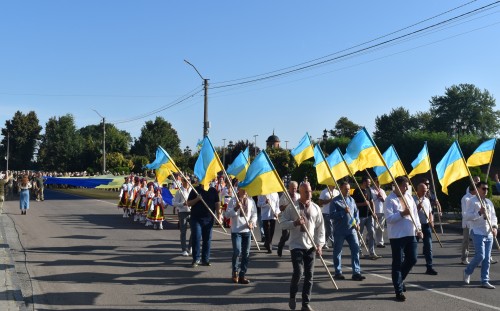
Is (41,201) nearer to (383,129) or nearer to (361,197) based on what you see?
(361,197)

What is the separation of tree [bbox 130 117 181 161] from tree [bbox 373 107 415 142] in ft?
103

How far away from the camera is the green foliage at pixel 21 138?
91812 mm

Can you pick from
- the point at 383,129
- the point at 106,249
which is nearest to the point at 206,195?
the point at 106,249

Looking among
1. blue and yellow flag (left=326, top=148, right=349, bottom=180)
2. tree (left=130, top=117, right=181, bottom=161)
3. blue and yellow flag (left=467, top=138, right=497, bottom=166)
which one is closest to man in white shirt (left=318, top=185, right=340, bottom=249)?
blue and yellow flag (left=326, top=148, right=349, bottom=180)

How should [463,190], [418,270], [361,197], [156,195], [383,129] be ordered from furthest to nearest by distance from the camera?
[383,129]
[463,190]
[156,195]
[361,197]
[418,270]

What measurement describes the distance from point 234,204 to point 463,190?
14.3 metres

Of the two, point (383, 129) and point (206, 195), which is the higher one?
point (383, 129)

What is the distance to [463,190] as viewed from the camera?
858 inches

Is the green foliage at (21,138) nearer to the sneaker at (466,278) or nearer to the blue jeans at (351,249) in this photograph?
the blue jeans at (351,249)

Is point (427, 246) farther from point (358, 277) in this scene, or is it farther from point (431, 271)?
point (358, 277)

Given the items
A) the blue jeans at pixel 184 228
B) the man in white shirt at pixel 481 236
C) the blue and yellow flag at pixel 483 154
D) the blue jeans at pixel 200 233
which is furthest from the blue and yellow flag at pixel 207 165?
the blue and yellow flag at pixel 483 154

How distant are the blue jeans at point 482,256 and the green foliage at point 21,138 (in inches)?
3540

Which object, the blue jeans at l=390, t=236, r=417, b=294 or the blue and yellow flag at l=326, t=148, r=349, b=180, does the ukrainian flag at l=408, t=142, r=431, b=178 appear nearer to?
the blue and yellow flag at l=326, t=148, r=349, b=180

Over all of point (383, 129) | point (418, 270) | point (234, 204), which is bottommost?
point (418, 270)
